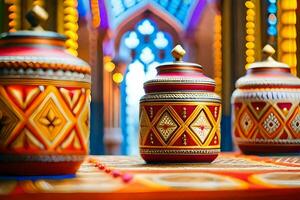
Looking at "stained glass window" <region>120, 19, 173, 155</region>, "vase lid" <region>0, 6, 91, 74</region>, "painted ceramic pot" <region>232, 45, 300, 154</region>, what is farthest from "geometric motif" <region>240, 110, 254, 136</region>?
"stained glass window" <region>120, 19, 173, 155</region>

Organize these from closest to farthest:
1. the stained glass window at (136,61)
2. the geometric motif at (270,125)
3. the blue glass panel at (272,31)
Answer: the geometric motif at (270,125) < the blue glass panel at (272,31) < the stained glass window at (136,61)

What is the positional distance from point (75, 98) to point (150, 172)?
0.19m

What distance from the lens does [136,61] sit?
285 inches

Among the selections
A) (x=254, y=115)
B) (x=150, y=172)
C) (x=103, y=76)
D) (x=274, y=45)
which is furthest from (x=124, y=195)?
(x=103, y=76)

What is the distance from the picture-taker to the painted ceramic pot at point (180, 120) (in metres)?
1.05

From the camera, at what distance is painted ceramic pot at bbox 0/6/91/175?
740 millimetres

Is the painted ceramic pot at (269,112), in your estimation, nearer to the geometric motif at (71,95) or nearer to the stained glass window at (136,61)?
the geometric motif at (71,95)

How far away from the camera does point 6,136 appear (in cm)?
74

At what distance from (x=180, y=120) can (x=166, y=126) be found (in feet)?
0.09

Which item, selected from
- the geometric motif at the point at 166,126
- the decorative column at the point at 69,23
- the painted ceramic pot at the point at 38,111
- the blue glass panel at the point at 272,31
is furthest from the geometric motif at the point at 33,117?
the blue glass panel at the point at 272,31

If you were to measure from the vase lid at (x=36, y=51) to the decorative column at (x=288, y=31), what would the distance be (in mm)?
1252

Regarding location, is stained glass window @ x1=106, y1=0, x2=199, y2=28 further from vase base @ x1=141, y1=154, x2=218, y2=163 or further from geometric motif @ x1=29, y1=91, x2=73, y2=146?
geometric motif @ x1=29, y1=91, x2=73, y2=146

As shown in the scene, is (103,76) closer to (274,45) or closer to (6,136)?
(274,45)

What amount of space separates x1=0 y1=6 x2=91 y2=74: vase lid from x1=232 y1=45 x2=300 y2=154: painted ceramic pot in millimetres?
651
